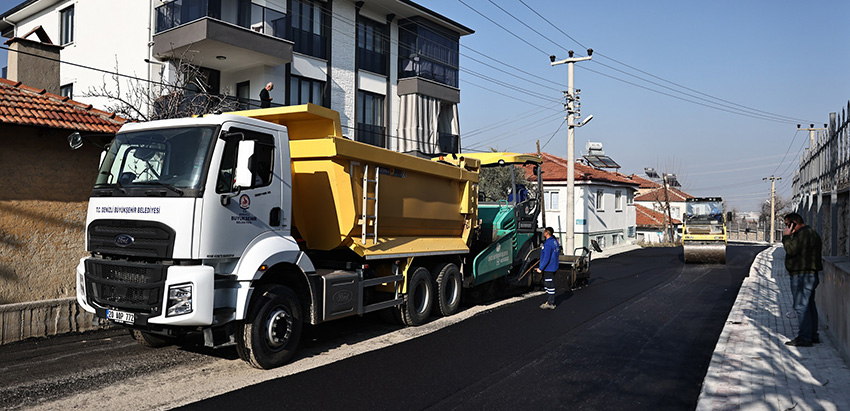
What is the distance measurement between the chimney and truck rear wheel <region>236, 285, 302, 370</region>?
27.4ft

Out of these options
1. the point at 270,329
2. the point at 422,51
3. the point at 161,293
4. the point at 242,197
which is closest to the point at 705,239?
the point at 422,51

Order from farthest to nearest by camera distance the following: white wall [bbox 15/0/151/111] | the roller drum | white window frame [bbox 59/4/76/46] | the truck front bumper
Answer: the roller drum < white window frame [bbox 59/4/76/46] < white wall [bbox 15/0/151/111] < the truck front bumper

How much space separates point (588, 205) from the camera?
32938mm

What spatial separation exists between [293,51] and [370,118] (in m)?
4.52

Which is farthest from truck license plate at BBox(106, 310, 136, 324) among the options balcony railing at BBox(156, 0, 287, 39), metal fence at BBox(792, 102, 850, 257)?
balcony railing at BBox(156, 0, 287, 39)

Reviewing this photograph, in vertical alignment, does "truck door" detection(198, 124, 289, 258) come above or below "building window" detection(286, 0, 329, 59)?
below

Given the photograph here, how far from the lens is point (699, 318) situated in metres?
10.1

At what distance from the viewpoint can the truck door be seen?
5.91 m

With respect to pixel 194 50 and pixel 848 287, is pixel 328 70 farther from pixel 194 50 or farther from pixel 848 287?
pixel 848 287

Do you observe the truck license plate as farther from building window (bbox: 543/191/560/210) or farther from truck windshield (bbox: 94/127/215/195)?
building window (bbox: 543/191/560/210)

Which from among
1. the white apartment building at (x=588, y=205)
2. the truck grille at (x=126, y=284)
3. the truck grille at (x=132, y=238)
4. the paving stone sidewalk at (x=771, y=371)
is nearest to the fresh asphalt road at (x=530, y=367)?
the paving stone sidewalk at (x=771, y=371)

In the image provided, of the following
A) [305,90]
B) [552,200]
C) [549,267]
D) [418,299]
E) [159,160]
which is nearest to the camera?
[159,160]

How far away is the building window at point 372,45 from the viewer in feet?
71.7

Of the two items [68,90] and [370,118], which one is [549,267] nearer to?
[370,118]
